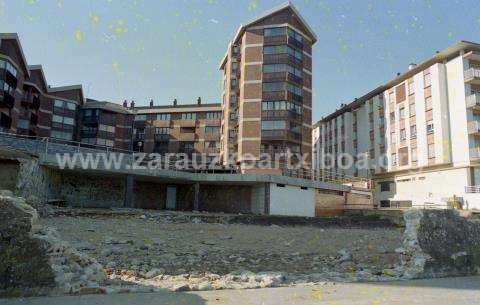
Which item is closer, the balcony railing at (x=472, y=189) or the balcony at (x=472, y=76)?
the balcony railing at (x=472, y=189)

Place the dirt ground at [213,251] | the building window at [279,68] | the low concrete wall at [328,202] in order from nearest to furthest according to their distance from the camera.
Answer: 1. the dirt ground at [213,251]
2. the low concrete wall at [328,202]
3. the building window at [279,68]

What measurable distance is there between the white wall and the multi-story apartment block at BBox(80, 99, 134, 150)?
45.5 meters

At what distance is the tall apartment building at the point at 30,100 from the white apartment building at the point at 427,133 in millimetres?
49057

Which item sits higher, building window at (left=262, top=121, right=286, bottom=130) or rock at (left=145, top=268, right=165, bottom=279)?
building window at (left=262, top=121, right=286, bottom=130)

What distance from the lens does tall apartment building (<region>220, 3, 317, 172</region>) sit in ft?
163

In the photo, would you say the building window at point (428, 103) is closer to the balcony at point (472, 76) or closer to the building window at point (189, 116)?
the balcony at point (472, 76)

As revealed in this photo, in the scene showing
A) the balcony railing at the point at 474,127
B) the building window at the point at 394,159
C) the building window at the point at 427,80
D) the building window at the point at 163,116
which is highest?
the building window at the point at 163,116

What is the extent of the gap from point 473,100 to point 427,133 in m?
6.85

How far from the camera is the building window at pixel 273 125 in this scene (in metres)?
49.1

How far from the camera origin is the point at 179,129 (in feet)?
247

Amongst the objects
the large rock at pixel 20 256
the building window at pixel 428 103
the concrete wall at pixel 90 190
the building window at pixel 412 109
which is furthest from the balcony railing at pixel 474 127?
the large rock at pixel 20 256

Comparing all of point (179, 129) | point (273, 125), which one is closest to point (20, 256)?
point (273, 125)

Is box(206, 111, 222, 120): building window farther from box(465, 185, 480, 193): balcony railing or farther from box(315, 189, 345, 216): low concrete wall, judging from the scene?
box(465, 185, 480, 193): balcony railing

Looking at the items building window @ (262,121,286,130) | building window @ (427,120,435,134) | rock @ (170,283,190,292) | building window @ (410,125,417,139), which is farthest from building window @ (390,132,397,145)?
rock @ (170,283,190,292)
